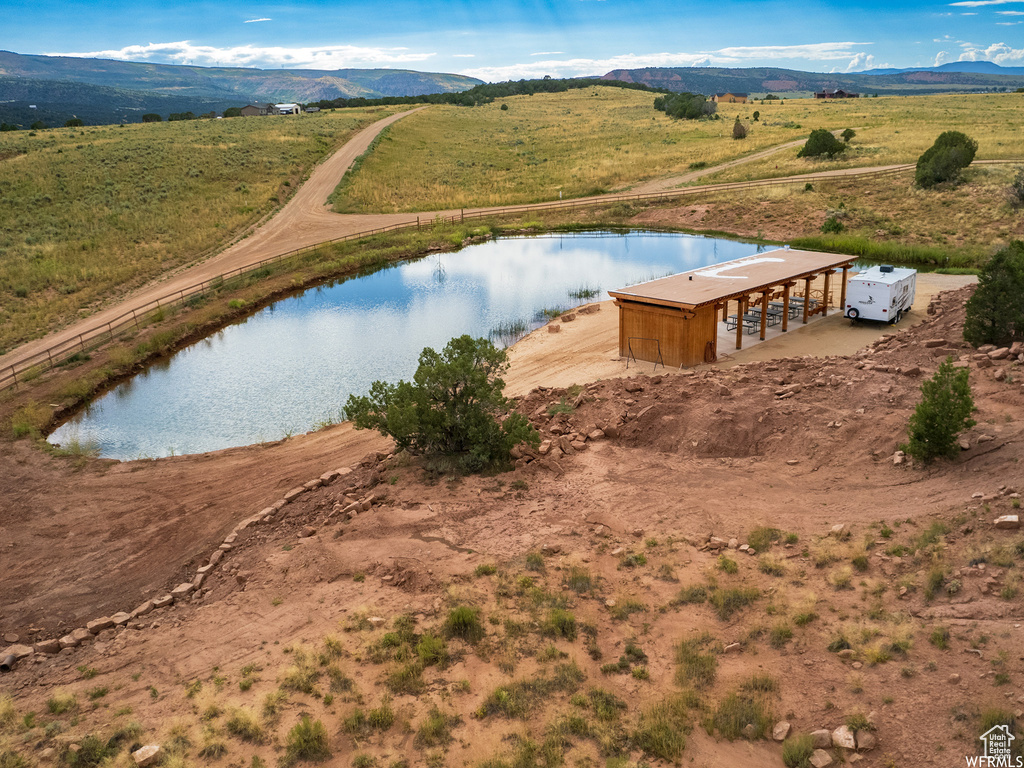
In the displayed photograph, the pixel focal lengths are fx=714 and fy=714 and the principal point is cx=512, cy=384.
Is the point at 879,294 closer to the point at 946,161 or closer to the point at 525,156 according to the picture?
the point at 946,161

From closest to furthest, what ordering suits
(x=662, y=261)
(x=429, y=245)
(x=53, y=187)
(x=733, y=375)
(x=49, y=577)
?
(x=49, y=577) → (x=733, y=375) → (x=662, y=261) → (x=429, y=245) → (x=53, y=187)

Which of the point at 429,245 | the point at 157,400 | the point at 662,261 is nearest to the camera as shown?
the point at 157,400

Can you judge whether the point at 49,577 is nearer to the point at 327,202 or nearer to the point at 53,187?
the point at 327,202

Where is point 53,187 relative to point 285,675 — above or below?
above

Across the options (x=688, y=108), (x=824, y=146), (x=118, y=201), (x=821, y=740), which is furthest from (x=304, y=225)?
(x=688, y=108)

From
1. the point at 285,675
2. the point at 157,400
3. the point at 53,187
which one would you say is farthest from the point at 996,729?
the point at 53,187

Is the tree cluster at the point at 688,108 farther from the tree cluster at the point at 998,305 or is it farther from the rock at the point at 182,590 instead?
the rock at the point at 182,590

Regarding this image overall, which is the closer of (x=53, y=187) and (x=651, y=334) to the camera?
(x=651, y=334)

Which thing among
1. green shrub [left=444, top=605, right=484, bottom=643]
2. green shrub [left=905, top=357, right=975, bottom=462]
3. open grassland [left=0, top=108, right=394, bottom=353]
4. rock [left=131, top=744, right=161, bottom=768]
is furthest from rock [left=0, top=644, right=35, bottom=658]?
open grassland [left=0, top=108, right=394, bottom=353]

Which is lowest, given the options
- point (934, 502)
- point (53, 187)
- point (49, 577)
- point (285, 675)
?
point (49, 577)
